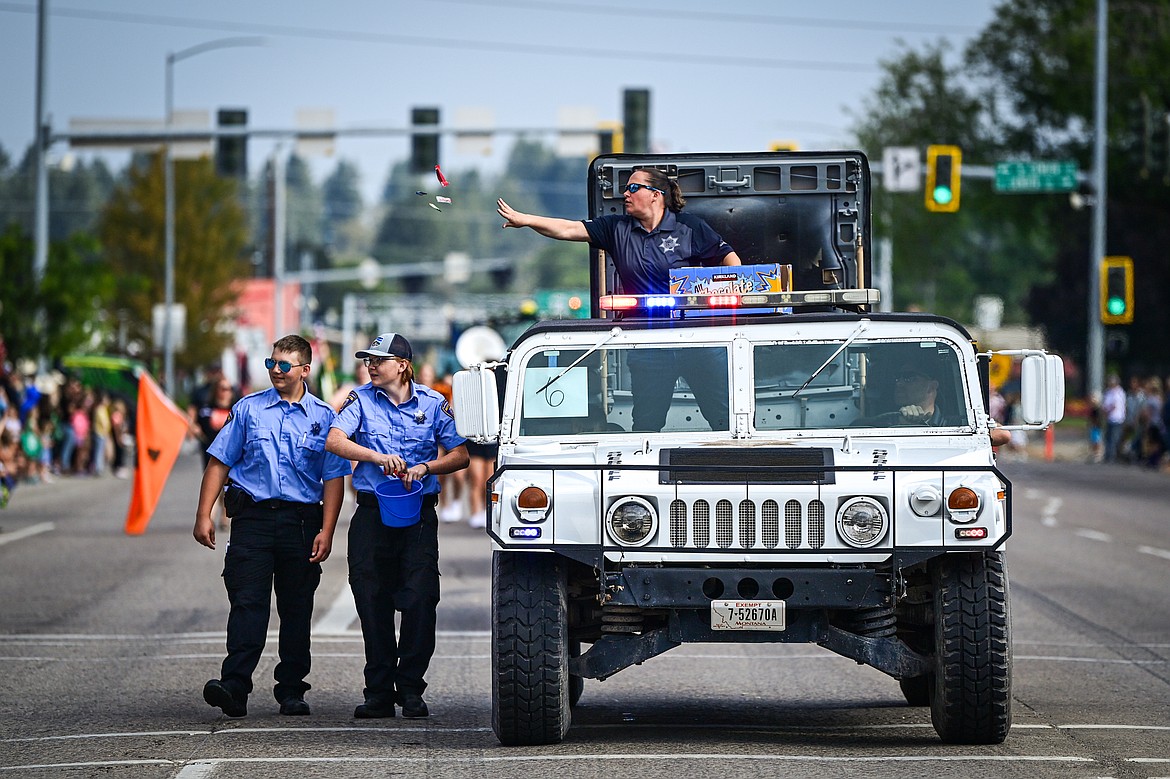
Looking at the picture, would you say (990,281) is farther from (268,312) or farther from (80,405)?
(80,405)

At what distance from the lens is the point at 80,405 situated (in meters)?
33.3

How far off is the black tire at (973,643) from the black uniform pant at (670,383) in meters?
1.36

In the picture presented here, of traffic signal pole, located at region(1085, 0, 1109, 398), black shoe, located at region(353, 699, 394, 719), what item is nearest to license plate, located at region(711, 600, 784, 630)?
black shoe, located at region(353, 699, 394, 719)

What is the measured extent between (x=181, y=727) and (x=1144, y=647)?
264 inches

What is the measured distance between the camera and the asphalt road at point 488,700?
25.8 feet

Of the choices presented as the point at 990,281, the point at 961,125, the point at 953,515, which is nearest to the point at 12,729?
the point at 953,515

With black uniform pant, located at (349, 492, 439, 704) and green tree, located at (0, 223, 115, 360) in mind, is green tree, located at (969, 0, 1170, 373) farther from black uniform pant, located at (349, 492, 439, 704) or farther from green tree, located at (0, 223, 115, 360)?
black uniform pant, located at (349, 492, 439, 704)

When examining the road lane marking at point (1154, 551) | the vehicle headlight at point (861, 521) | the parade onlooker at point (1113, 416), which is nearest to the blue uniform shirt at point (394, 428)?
the vehicle headlight at point (861, 521)

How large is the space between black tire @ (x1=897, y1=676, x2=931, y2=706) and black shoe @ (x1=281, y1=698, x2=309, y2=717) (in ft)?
10.1

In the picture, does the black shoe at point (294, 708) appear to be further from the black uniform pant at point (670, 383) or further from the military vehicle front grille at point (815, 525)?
the military vehicle front grille at point (815, 525)

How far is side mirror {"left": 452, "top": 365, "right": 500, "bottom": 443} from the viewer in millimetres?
8633

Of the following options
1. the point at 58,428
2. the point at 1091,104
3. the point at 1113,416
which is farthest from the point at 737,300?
the point at 1091,104

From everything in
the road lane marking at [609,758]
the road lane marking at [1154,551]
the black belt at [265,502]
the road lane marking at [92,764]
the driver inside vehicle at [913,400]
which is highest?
the driver inside vehicle at [913,400]

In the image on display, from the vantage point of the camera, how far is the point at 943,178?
3284 centimetres
